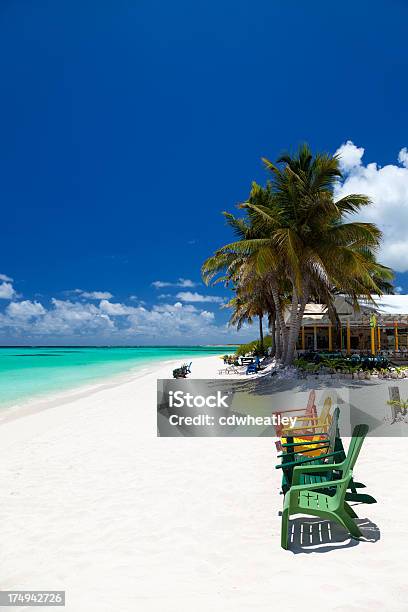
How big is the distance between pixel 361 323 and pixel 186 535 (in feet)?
63.6

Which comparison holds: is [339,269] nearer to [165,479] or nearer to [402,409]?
[402,409]

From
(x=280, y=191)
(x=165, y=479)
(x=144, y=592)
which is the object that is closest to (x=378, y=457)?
(x=165, y=479)

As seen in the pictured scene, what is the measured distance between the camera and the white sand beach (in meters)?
2.85

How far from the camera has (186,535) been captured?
3795 millimetres

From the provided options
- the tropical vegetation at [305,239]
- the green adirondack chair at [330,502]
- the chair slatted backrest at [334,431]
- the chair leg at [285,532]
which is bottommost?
the chair leg at [285,532]

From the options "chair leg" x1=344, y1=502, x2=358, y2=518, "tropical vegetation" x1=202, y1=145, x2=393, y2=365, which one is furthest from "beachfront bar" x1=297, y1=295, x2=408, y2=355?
"chair leg" x1=344, y1=502, x2=358, y2=518

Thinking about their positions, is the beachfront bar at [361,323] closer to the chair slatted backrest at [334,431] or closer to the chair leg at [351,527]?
the chair slatted backrest at [334,431]

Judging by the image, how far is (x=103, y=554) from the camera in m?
3.47

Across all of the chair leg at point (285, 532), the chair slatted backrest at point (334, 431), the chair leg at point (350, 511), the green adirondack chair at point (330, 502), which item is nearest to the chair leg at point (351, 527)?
the green adirondack chair at point (330, 502)

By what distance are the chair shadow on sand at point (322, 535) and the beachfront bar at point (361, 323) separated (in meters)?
15.0

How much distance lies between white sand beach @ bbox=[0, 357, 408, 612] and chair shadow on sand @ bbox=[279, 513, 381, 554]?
0.02 m

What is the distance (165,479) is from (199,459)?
101 cm

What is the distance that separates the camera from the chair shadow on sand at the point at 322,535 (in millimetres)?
3473

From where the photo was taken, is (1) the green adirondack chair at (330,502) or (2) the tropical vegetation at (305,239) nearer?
(1) the green adirondack chair at (330,502)
